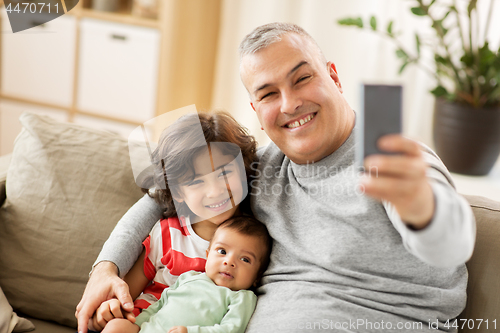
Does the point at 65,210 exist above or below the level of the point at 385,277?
below

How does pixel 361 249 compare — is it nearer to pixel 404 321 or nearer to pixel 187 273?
pixel 404 321

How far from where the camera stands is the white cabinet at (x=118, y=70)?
9.09 ft

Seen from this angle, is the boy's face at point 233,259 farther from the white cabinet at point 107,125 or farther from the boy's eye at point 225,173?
the white cabinet at point 107,125

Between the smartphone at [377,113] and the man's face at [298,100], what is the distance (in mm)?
385

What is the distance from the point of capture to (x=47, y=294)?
1.30 metres

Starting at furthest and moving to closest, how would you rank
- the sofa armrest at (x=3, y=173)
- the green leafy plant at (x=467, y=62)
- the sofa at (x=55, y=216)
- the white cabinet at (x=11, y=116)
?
1. the white cabinet at (x=11, y=116)
2. the green leafy plant at (x=467, y=62)
3. the sofa armrest at (x=3, y=173)
4. the sofa at (x=55, y=216)

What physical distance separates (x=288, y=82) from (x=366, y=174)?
0.47 m

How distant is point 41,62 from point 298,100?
2.40m

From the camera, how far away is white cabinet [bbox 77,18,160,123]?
2770 millimetres

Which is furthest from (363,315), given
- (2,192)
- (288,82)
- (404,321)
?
(2,192)

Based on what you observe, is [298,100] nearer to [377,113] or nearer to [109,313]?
[377,113]

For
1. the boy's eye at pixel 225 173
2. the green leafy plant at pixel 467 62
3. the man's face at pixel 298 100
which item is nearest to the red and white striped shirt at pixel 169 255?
the boy's eye at pixel 225 173

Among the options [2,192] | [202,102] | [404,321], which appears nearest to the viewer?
[404,321]

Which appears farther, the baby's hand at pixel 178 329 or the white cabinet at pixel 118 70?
the white cabinet at pixel 118 70
